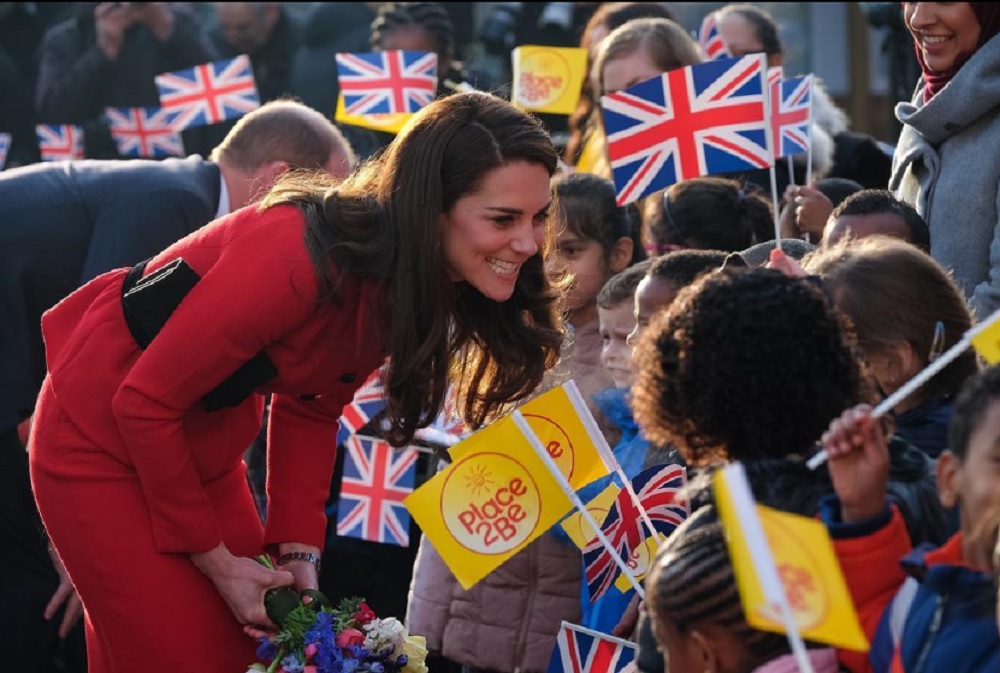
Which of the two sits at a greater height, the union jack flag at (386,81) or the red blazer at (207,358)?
the red blazer at (207,358)

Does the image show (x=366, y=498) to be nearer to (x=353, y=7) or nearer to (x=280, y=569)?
(x=280, y=569)

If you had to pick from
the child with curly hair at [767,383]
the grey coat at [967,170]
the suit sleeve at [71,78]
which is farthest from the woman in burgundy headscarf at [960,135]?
the suit sleeve at [71,78]

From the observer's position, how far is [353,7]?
29.1 ft

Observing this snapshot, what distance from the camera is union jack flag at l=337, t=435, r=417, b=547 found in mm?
5348

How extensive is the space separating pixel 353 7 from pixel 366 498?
4.15 m

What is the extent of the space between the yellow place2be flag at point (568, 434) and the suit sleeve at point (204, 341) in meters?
0.51

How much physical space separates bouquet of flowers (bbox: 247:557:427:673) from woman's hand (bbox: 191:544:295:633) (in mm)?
24

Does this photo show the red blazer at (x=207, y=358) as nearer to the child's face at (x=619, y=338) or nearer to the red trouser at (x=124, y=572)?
the red trouser at (x=124, y=572)

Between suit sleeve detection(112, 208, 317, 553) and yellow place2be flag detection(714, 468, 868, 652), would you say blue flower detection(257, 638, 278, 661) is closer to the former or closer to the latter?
suit sleeve detection(112, 208, 317, 553)

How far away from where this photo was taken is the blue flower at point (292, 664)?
3336 mm

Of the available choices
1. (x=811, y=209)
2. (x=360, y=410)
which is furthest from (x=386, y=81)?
(x=811, y=209)

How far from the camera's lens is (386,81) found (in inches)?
258

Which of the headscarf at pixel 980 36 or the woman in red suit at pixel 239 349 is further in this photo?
the headscarf at pixel 980 36

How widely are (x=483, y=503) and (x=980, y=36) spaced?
5.98 ft
